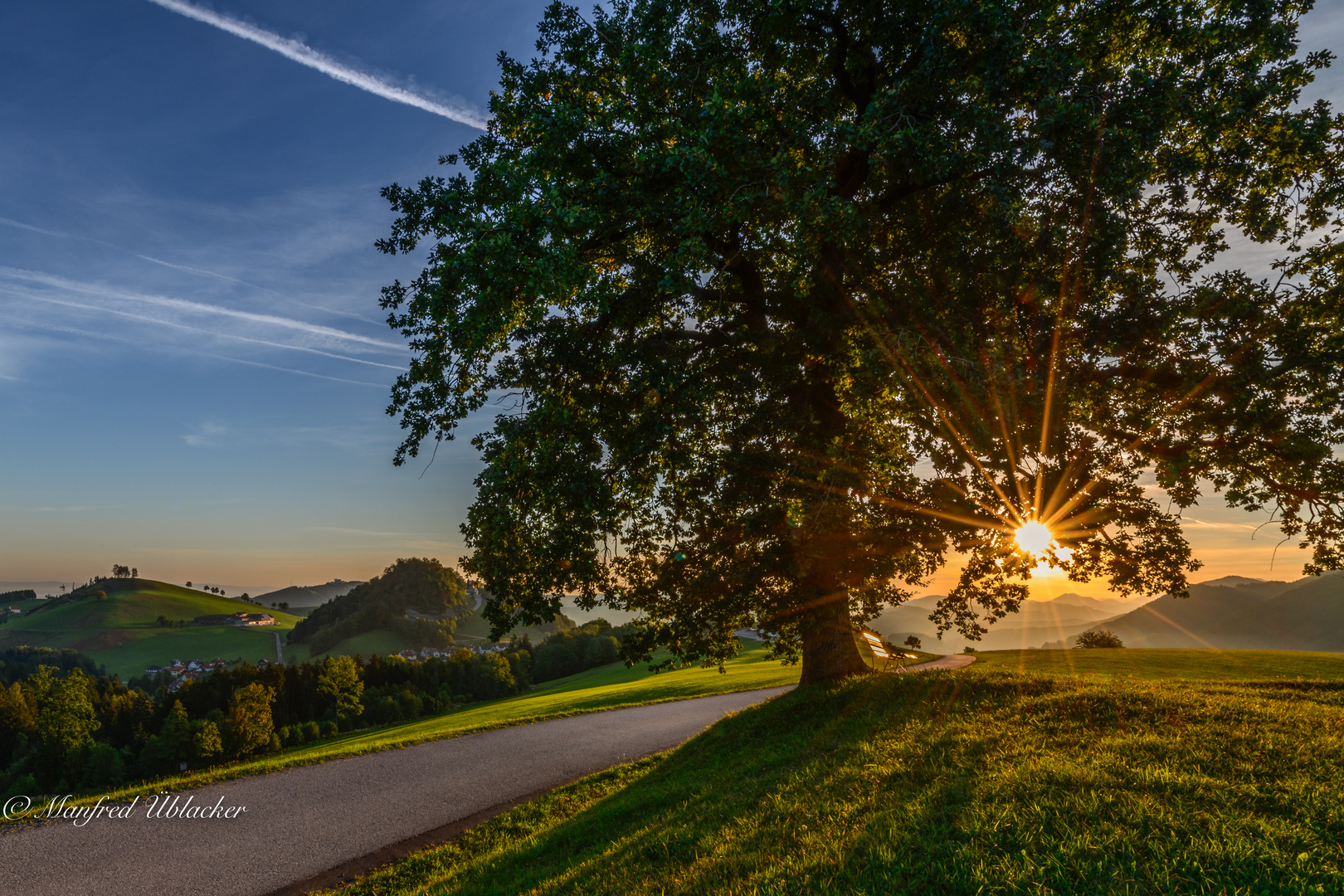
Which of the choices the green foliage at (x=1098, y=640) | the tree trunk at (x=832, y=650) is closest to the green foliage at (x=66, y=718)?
the tree trunk at (x=832, y=650)

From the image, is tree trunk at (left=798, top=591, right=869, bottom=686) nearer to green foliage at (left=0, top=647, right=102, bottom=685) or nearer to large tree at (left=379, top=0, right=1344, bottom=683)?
large tree at (left=379, top=0, right=1344, bottom=683)

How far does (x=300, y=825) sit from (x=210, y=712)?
48568 millimetres

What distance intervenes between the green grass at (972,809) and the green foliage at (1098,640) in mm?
28980

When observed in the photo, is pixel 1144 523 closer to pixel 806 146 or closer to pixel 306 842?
pixel 806 146

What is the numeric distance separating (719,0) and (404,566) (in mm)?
155163

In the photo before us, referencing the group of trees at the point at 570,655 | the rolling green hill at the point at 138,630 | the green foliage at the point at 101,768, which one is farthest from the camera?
the rolling green hill at the point at 138,630

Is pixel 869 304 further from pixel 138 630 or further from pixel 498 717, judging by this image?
pixel 138 630

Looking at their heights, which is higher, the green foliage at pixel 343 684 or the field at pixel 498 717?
the field at pixel 498 717

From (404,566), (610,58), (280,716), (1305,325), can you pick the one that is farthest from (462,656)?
(404,566)

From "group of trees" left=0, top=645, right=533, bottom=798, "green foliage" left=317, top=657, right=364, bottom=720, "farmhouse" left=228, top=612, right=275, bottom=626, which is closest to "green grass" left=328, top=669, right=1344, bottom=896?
"group of trees" left=0, top=645, right=533, bottom=798

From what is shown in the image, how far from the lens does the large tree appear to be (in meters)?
8.82

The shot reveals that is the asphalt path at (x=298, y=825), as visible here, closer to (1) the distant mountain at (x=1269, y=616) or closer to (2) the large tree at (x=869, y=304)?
(2) the large tree at (x=869, y=304)

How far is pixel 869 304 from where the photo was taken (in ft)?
34.7

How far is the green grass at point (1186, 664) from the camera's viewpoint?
20.2 m
